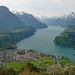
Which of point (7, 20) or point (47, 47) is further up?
point (7, 20)

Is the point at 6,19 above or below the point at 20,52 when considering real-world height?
above

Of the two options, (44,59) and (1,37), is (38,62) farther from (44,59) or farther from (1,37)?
(1,37)

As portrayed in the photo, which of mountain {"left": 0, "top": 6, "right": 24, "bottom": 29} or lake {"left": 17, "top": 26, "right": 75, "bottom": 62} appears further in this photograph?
mountain {"left": 0, "top": 6, "right": 24, "bottom": 29}

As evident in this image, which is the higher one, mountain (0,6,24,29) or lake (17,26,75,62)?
mountain (0,6,24,29)

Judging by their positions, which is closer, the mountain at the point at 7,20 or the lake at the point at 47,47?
the lake at the point at 47,47

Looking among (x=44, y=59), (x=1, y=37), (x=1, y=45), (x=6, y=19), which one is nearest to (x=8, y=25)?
(x=6, y=19)

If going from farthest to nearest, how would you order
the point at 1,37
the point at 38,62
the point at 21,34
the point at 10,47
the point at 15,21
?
the point at 15,21
the point at 21,34
the point at 1,37
the point at 10,47
the point at 38,62

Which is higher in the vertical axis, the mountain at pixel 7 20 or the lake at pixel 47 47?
the mountain at pixel 7 20

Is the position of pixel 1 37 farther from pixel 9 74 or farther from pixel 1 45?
pixel 9 74

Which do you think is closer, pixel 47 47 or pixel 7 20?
pixel 47 47

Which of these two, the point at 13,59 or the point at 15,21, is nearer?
the point at 13,59

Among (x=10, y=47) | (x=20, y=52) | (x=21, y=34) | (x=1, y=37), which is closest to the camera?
(x=20, y=52)
